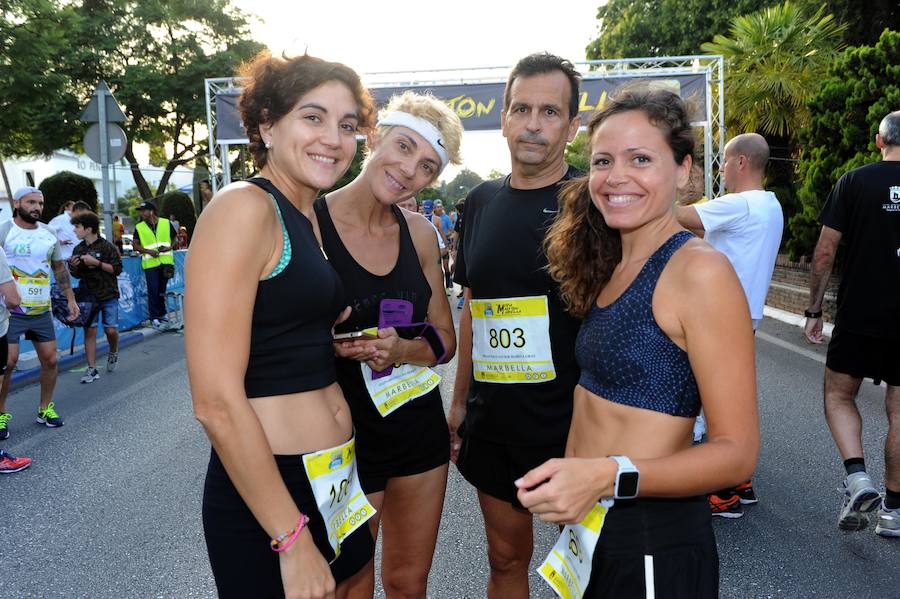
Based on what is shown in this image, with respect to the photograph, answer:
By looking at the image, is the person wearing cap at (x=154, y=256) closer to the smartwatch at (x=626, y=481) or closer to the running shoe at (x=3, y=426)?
the running shoe at (x=3, y=426)

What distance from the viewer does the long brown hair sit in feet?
5.73

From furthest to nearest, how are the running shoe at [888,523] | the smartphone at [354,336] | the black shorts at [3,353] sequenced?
the black shorts at [3,353], the running shoe at [888,523], the smartphone at [354,336]

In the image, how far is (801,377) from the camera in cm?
698

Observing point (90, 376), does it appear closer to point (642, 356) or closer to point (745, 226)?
point (745, 226)

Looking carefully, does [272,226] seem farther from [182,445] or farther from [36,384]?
[36,384]

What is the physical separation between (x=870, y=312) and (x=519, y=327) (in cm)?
269

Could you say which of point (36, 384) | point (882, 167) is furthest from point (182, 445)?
point (882, 167)

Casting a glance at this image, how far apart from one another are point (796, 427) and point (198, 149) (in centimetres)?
2732

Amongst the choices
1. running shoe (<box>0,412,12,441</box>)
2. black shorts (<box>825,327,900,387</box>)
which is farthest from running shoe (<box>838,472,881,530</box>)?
running shoe (<box>0,412,12,441</box>)

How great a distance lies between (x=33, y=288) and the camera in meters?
6.21

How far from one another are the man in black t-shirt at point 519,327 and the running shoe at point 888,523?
2.33m

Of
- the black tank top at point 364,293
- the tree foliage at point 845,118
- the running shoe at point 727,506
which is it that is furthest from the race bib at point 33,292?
the tree foliage at point 845,118

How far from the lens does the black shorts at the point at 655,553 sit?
160cm

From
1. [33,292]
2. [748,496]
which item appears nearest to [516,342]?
[748,496]
